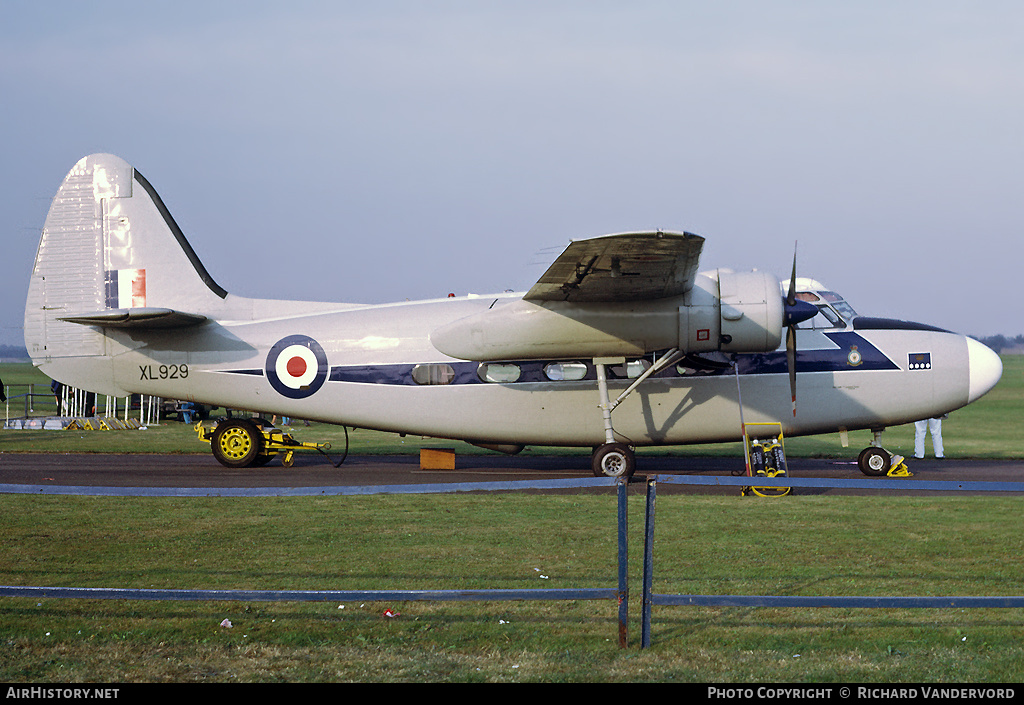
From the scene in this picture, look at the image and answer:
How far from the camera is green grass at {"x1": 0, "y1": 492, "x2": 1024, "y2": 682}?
5684 mm

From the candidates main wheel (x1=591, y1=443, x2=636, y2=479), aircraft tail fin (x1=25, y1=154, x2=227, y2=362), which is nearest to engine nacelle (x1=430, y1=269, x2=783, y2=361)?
main wheel (x1=591, y1=443, x2=636, y2=479)

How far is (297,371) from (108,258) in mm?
4869

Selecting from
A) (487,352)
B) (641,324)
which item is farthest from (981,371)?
(487,352)

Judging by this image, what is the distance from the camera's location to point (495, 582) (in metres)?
7.91

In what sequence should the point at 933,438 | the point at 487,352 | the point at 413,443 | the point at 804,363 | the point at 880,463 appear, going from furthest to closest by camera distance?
the point at 413,443
the point at 933,438
the point at 880,463
the point at 804,363
the point at 487,352

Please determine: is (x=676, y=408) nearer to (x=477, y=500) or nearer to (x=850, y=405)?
(x=850, y=405)

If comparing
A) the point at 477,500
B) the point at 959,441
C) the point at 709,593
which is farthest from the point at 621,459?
the point at 959,441

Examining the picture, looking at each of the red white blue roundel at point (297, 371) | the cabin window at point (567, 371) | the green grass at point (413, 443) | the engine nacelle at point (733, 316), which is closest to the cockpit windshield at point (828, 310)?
the engine nacelle at point (733, 316)

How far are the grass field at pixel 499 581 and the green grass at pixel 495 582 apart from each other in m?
0.03

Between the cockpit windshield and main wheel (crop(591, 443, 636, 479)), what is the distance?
4.30 meters

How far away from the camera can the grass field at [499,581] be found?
568 centimetres

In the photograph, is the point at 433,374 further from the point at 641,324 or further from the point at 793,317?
the point at 793,317
